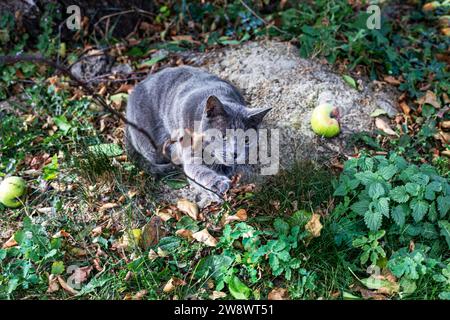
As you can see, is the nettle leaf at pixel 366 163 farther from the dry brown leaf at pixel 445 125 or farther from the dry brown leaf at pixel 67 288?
the dry brown leaf at pixel 67 288

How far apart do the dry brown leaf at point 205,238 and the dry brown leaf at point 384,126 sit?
169 centimetres

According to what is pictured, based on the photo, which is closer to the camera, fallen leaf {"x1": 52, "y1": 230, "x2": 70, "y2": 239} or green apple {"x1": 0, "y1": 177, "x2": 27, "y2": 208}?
fallen leaf {"x1": 52, "y1": 230, "x2": 70, "y2": 239}

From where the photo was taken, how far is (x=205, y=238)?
3.16 m

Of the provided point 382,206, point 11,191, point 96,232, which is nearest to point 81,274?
point 96,232

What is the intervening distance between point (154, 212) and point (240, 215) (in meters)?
0.63

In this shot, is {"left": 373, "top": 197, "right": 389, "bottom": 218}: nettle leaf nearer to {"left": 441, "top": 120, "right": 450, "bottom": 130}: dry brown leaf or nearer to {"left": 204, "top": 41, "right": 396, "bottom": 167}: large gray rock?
{"left": 204, "top": 41, "right": 396, "bottom": 167}: large gray rock

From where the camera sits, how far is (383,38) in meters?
4.25

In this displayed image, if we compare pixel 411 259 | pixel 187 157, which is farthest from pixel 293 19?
pixel 411 259

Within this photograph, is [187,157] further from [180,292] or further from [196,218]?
[180,292]

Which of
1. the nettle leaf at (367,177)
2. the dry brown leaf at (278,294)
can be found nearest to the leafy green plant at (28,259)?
the dry brown leaf at (278,294)

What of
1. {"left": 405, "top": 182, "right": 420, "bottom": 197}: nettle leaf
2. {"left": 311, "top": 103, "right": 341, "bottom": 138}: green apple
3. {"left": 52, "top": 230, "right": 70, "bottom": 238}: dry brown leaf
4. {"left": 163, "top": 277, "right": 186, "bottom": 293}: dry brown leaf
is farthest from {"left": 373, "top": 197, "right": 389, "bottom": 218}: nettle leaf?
{"left": 52, "top": 230, "right": 70, "bottom": 238}: dry brown leaf

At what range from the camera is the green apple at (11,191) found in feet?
11.6

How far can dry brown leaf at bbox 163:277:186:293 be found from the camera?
2922mm

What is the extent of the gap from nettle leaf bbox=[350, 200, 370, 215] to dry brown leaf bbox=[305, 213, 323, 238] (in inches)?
9.3
